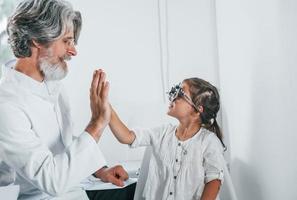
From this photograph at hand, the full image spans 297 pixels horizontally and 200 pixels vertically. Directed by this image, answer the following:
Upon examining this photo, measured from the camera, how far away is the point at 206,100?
5.04 feet

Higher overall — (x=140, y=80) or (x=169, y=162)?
(x=140, y=80)

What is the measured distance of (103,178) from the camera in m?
1.28

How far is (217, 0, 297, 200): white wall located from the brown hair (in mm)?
136

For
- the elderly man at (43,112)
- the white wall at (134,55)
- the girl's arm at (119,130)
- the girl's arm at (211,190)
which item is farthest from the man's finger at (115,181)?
the white wall at (134,55)

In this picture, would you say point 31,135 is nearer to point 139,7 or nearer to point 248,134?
point 248,134

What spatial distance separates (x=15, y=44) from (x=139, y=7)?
1.18 m

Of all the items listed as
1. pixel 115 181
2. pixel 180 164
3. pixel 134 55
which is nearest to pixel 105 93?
pixel 115 181

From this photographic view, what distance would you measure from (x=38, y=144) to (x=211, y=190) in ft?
2.41

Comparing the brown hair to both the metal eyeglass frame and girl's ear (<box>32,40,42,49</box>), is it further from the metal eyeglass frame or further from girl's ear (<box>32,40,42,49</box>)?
girl's ear (<box>32,40,42,49</box>)

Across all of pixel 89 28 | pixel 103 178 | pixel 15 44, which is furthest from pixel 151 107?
pixel 15 44

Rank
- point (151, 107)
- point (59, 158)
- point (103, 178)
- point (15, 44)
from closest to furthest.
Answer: point (59, 158) → point (15, 44) → point (103, 178) → point (151, 107)

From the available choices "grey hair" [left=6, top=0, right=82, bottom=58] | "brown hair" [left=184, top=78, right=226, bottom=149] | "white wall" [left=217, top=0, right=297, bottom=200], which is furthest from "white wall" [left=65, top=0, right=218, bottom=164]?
"grey hair" [left=6, top=0, right=82, bottom=58]

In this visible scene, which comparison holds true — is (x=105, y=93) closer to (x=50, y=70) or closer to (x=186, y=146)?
(x=50, y=70)

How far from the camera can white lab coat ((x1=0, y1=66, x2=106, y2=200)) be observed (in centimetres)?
90
